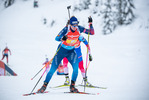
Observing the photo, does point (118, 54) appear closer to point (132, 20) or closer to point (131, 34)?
point (131, 34)

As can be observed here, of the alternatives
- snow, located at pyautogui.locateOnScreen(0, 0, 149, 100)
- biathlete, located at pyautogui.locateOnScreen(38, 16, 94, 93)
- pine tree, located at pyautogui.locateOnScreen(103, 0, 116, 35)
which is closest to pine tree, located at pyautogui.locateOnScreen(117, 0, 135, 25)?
snow, located at pyautogui.locateOnScreen(0, 0, 149, 100)

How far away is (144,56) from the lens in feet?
40.5

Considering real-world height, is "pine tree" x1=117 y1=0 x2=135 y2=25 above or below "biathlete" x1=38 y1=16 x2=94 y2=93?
above

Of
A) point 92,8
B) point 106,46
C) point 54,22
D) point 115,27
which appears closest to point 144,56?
point 106,46

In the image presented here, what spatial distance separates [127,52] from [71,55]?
979 cm

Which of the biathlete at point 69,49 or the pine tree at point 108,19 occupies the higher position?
the pine tree at point 108,19

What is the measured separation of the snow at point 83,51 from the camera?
17.3 ft

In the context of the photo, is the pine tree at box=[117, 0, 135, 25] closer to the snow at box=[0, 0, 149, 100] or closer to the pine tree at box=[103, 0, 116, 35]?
the snow at box=[0, 0, 149, 100]

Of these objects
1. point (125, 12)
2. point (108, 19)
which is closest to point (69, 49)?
point (108, 19)

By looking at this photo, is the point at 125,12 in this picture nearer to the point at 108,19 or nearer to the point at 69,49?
the point at 108,19

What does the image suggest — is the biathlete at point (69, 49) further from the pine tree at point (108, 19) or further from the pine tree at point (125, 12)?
the pine tree at point (125, 12)

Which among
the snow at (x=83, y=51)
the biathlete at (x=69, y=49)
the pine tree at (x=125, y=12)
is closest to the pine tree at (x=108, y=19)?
the snow at (x=83, y=51)

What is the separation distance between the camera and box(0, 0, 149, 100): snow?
5.29m

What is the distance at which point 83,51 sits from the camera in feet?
52.5
